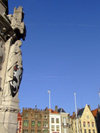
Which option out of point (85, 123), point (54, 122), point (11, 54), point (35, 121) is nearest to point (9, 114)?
point (11, 54)

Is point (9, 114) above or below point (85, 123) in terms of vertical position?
above

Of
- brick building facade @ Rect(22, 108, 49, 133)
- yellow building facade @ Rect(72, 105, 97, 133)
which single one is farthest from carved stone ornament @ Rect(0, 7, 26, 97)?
yellow building facade @ Rect(72, 105, 97, 133)

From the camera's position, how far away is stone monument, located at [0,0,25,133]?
6129 mm

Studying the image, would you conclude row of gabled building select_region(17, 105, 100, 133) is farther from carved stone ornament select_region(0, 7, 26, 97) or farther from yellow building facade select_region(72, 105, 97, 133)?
carved stone ornament select_region(0, 7, 26, 97)

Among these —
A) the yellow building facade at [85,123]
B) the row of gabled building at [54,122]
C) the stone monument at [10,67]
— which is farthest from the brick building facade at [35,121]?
the stone monument at [10,67]

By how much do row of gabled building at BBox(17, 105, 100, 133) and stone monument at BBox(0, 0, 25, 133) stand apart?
42397 millimetres

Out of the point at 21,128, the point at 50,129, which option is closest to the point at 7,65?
the point at 21,128

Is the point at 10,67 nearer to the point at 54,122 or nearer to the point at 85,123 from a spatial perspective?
the point at 54,122

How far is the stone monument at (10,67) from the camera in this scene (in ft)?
20.1

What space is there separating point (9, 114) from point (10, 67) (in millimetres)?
1905

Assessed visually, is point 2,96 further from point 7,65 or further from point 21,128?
point 21,128

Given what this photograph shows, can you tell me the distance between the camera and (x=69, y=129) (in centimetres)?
5459

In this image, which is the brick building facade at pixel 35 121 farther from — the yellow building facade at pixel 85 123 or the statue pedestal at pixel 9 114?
the statue pedestal at pixel 9 114

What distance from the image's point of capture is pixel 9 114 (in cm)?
613
